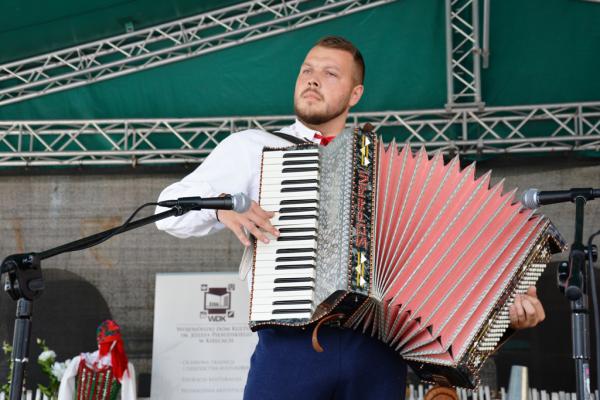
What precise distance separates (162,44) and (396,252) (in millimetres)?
4267

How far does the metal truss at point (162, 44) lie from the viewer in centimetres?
624

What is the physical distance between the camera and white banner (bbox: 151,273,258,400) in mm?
5953

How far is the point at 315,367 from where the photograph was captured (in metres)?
2.53

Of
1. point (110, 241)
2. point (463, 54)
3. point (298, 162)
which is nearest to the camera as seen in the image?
point (298, 162)

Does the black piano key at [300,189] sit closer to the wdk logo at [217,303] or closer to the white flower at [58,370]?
the wdk logo at [217,303]

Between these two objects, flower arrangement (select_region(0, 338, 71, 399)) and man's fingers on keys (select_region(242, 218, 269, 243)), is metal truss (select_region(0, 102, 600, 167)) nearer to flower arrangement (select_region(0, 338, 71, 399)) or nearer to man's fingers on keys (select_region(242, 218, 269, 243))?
flower arrangement (select_region(0, 338, 71, 399))

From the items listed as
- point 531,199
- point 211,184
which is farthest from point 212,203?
point 531,199

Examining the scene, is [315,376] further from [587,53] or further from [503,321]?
[587,53]

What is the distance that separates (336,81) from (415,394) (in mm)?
3966

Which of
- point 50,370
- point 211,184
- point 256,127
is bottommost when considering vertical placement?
point 50,370

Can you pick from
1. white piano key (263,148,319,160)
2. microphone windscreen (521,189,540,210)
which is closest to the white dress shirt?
white piano key (263,148,319,160)

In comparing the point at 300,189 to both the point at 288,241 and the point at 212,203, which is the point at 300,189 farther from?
the point at 212,203

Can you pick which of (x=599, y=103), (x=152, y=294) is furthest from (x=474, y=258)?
(x=152, y=294)

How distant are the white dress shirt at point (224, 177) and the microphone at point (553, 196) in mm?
736
